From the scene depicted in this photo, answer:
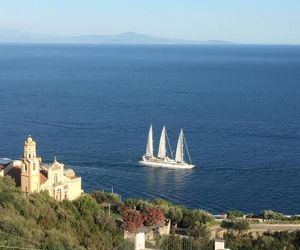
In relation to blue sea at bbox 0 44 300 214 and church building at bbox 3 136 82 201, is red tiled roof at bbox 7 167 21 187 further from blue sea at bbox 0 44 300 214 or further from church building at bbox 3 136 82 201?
blue sea at bbox 0 44 300 214

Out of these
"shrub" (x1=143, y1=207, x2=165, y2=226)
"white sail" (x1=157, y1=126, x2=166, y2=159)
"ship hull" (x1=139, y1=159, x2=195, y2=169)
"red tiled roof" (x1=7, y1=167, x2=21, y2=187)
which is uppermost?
"red tiled roof" (x1=7, y1=167, x2=21, y2=187)

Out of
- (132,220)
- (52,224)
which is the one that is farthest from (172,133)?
(52,224)

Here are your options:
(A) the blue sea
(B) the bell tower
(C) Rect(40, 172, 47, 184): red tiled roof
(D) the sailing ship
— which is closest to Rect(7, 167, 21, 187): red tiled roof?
(B) the bell tower

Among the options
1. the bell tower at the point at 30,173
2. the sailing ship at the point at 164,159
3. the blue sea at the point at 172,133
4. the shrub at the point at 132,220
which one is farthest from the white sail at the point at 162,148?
the shrub at the point at 132,220

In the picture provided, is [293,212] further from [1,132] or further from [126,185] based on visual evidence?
[1,132]

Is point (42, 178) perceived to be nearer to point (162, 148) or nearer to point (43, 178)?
point (43, 178)

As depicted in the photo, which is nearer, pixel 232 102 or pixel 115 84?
pixel 232 102

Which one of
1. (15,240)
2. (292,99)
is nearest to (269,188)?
(15,240)
